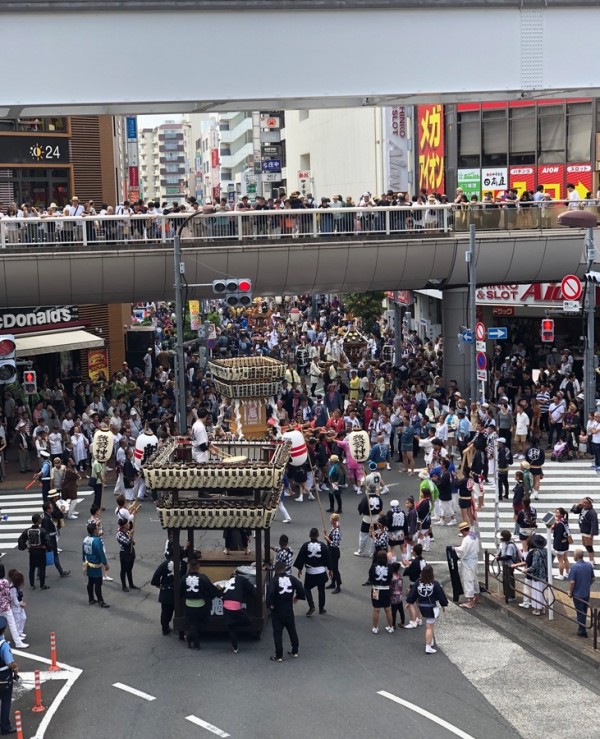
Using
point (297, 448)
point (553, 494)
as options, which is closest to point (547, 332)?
point (553, 494)

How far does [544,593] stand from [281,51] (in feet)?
31.1

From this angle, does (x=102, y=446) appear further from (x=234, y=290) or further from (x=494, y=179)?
(x=494, y=179)

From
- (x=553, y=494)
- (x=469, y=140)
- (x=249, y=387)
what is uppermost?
(x=469, y=140)

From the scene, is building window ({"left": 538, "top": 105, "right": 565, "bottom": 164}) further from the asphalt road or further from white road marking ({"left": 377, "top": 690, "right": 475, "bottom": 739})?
white road marking ({"left": 377, "top": 690, "right": 475, "bottom": 739})

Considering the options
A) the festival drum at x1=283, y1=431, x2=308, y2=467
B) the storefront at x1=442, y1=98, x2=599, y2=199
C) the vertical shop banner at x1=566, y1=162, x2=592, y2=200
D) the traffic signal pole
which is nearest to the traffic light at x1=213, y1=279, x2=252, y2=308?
the festival drum at x1=283, y1=431, x2=308, y2=467

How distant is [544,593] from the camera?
1803 cm

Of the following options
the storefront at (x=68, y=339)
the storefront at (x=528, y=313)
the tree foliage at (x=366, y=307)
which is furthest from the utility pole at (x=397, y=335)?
the tree foliage at (x=366, y=307)

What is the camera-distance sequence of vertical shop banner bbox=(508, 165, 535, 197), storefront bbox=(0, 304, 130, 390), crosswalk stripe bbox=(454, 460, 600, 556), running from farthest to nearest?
vertical shop banner bbox=(508, 165, 535, 197) → storefront bbox=(0, 304, 130, 390) → crosswalk stripe bbox=(454, 460, 600, 556)

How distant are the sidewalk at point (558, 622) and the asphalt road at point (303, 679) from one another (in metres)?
0.51

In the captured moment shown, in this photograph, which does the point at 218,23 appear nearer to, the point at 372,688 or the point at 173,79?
the point at 173,79

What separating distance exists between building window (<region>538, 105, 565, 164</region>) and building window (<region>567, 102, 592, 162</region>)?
31cm

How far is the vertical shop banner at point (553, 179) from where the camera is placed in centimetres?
4775

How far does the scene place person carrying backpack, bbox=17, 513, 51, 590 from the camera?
2023 centimetres

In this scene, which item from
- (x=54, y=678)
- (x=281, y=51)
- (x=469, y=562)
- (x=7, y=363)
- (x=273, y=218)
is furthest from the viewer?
(x=273, y=218)
